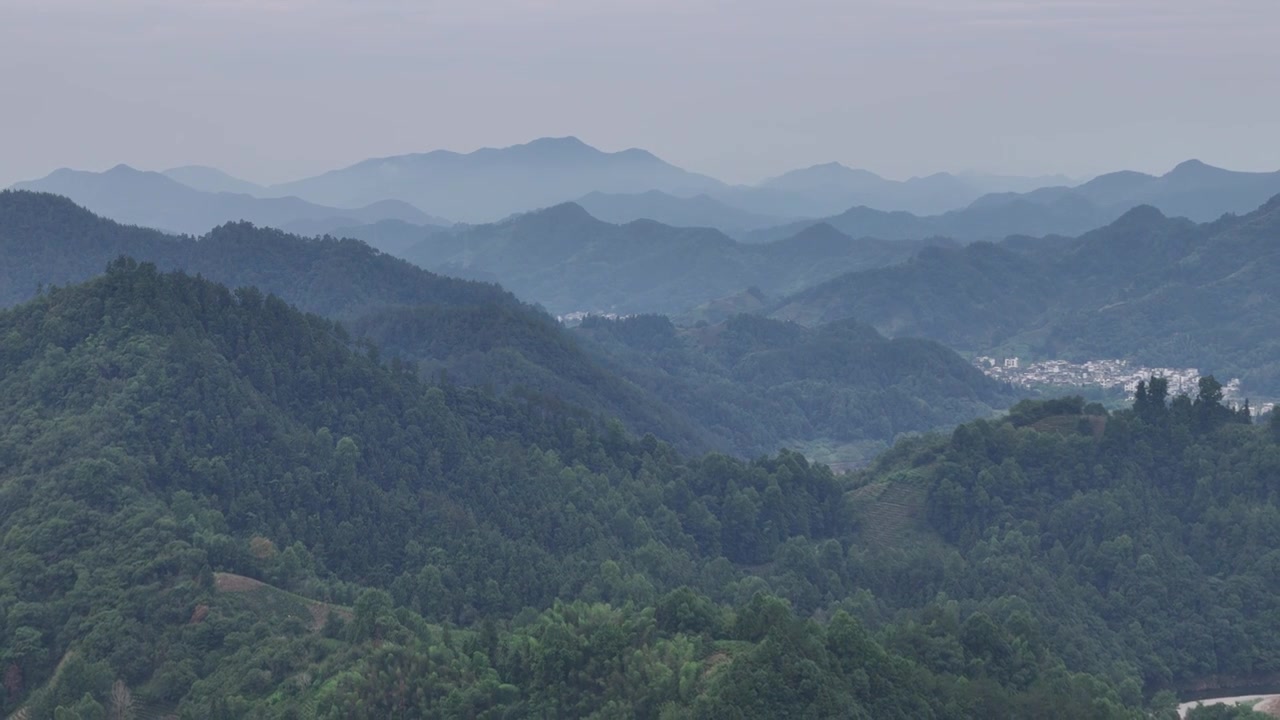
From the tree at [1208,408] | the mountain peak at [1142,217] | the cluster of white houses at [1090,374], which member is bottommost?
the cluster of white houses at [1090,374]

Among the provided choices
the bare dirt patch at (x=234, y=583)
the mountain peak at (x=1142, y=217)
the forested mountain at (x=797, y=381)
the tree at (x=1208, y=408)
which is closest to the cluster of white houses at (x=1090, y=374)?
the forested mountain at (x=797, y=381)

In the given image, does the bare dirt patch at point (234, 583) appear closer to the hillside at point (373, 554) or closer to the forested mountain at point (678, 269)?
the hillside at point (373, 554)

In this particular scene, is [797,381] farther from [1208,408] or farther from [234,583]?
[234,583]

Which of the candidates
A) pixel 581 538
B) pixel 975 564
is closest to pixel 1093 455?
pixel 975 564

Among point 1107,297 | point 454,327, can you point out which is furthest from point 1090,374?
point 454,327

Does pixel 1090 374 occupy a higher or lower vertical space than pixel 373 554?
lower
